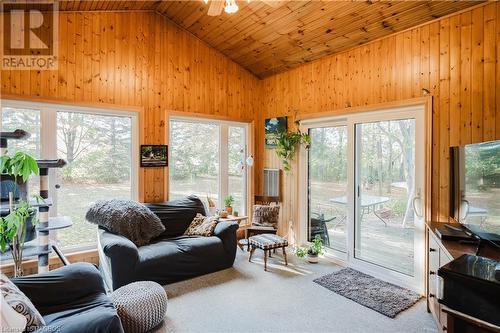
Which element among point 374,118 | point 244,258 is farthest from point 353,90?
point 244,258

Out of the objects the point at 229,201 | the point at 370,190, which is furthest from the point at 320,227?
the point at 229,201

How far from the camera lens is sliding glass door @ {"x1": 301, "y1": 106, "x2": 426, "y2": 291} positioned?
3326 millimetres

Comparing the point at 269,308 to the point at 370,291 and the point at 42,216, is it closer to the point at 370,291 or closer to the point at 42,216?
the point at 370,291

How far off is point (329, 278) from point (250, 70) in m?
3.60

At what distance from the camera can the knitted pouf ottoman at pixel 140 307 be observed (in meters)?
2.33

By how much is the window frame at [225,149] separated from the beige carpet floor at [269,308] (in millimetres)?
1710

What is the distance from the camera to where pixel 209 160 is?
491 cm

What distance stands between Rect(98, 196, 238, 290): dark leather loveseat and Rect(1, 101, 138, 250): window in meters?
0.59

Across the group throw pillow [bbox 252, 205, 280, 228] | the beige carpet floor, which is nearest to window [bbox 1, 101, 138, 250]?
the beige carpet floor

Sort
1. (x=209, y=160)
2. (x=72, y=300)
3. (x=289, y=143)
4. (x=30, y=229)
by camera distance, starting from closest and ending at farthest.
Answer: (x=72, y=300)
(x=30, y=229)
(x=289, y=143)
(x=209, y=160)

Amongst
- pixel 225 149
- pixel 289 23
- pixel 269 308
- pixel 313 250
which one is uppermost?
pixel 289 23

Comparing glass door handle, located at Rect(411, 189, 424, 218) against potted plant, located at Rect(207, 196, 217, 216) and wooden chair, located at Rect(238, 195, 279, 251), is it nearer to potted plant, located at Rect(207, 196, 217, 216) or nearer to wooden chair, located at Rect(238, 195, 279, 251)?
wooden chair, located at Rect(238, 195, 279, 251)

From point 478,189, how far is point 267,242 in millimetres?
2339

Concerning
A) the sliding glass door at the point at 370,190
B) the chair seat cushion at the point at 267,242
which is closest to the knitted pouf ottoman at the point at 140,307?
the chair seat cushion at the point at 267,242
